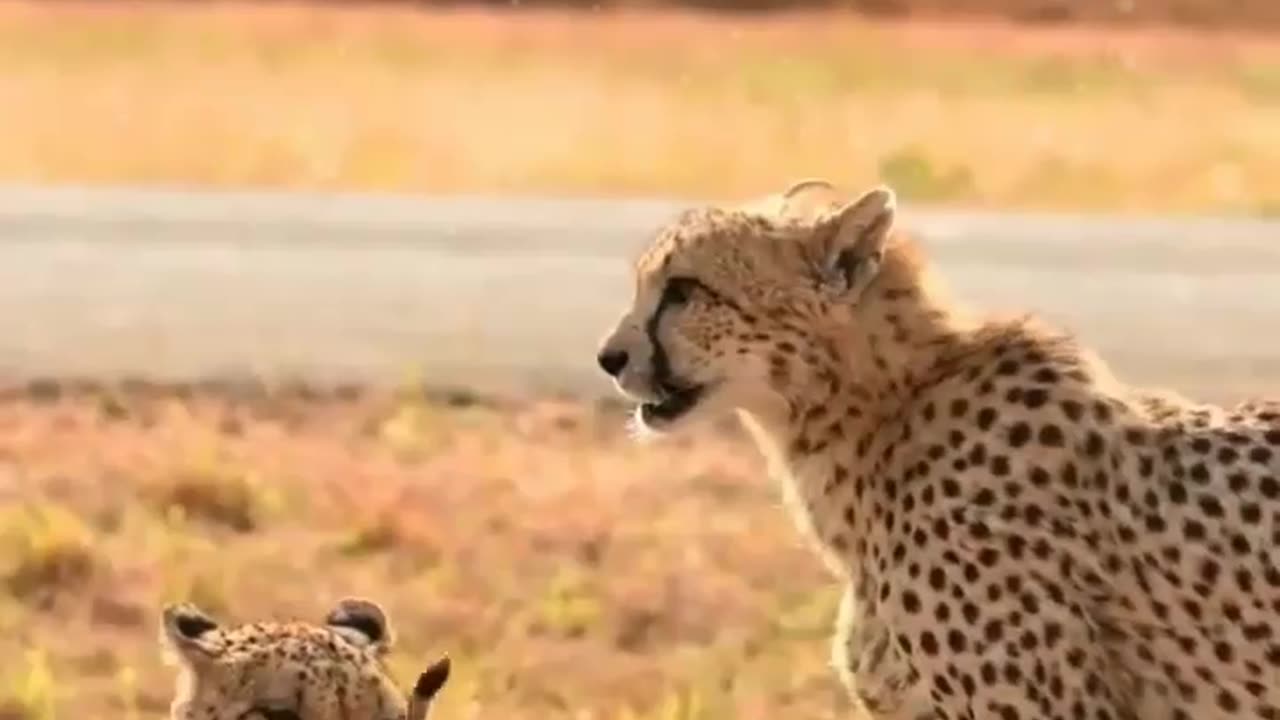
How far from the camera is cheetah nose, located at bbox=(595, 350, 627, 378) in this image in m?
5.23

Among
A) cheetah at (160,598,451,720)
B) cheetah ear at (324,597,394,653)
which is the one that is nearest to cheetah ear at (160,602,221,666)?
cheetah at (160,598,451,720)

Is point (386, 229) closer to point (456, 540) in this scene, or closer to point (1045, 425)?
point (456, 540)

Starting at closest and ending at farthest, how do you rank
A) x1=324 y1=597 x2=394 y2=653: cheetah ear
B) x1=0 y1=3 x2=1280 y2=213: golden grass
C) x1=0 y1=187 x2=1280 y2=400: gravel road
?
x1=324 y1=597 x2=394 y2=653: cheetah ear, x1=0 y1=187 x2=1280 y2=400: gravel road, x1=0 y1=3 x2=1280 y2=213: golden grass

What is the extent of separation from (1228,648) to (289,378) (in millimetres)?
5673

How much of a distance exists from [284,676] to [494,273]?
9.59 meters

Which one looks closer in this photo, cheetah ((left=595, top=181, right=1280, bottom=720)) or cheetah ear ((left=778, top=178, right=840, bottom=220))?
cheetah ((left=595, top=181, right=1280, bottom=720))

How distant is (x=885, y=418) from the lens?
5.20 m

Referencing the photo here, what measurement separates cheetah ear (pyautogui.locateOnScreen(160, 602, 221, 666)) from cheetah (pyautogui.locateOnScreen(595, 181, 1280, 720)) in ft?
3.04

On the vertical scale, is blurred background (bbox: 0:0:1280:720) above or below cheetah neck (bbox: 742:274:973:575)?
below

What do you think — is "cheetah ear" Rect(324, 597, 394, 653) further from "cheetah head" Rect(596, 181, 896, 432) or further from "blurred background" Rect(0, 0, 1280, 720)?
Result: "blurred background" Rect(0, 0, 1280, 720)

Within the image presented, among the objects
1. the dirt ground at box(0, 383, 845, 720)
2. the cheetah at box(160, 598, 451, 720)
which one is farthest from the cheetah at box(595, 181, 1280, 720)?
the dirt ground at box(0, 383, 845, 720)

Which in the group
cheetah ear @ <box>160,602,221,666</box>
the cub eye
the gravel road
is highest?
the cub eye

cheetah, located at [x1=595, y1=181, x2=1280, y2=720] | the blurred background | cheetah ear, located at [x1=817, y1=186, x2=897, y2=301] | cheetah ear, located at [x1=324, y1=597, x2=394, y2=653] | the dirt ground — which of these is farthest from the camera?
the blurred background

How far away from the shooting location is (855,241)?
5.19 meters
